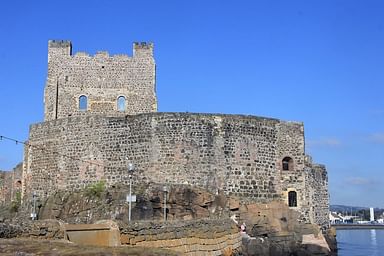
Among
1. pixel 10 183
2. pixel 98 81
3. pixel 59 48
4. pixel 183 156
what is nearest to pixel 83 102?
pixel 98 81

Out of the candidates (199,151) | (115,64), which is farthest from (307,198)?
(115,64)

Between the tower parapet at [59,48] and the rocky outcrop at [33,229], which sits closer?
the rocky outcrop at [33,229]

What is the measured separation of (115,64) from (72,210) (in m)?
15.9

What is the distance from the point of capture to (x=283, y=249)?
1201 inches

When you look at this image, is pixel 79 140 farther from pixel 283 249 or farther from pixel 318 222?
pixel 318 222

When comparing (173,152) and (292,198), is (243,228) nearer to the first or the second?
(173,152)

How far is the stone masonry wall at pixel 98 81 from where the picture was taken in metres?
42.9

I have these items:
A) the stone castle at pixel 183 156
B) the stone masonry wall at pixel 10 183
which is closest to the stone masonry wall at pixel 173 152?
the stone castle at pixel 183 156

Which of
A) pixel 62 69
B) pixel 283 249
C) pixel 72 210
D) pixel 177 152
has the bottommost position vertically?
pixel 283 249

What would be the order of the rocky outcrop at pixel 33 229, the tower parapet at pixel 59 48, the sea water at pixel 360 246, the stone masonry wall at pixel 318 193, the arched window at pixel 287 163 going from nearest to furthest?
the rocky outcrop at pixel 33 229, the arched window at pixel 287 163, the stone masonry wall at pixel 318 193, the tower parapet at pixel 59 48, the sea water at pixel 360 246

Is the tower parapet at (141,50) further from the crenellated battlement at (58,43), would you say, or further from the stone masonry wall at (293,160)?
the stone masonry wall at (293,160)

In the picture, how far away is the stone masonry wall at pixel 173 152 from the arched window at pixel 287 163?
1.23ft

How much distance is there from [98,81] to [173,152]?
46.5ft

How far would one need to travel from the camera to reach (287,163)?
1369 inches
